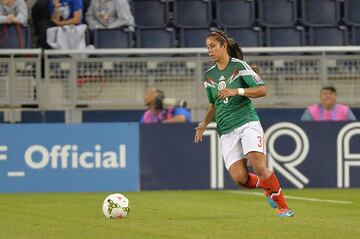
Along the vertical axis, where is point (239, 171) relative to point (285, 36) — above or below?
below

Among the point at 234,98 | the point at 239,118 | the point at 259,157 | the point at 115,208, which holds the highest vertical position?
the point at 234,98

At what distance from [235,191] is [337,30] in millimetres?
4599

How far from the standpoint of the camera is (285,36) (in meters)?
21.8

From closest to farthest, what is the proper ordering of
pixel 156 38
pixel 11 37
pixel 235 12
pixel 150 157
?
pixel 150 157, pixel 11 37, pixel 156 38, pixel 235 12

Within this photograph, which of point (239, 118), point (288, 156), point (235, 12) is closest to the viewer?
point (239, 118)

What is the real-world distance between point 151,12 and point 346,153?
192 inches

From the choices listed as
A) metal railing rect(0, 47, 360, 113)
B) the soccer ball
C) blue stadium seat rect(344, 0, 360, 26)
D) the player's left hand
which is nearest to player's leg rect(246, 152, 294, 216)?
the player's left hand

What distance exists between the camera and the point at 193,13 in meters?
21.9

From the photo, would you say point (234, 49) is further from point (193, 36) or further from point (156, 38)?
point (193, 36)

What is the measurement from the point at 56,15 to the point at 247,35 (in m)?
3.48

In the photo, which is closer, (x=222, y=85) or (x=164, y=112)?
(x=222, y=85)

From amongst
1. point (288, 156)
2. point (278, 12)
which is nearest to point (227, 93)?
point (288, 156)

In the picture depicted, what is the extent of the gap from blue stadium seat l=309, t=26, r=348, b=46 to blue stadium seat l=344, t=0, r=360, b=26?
53cm

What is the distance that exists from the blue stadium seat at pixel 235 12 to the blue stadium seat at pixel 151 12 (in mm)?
997
